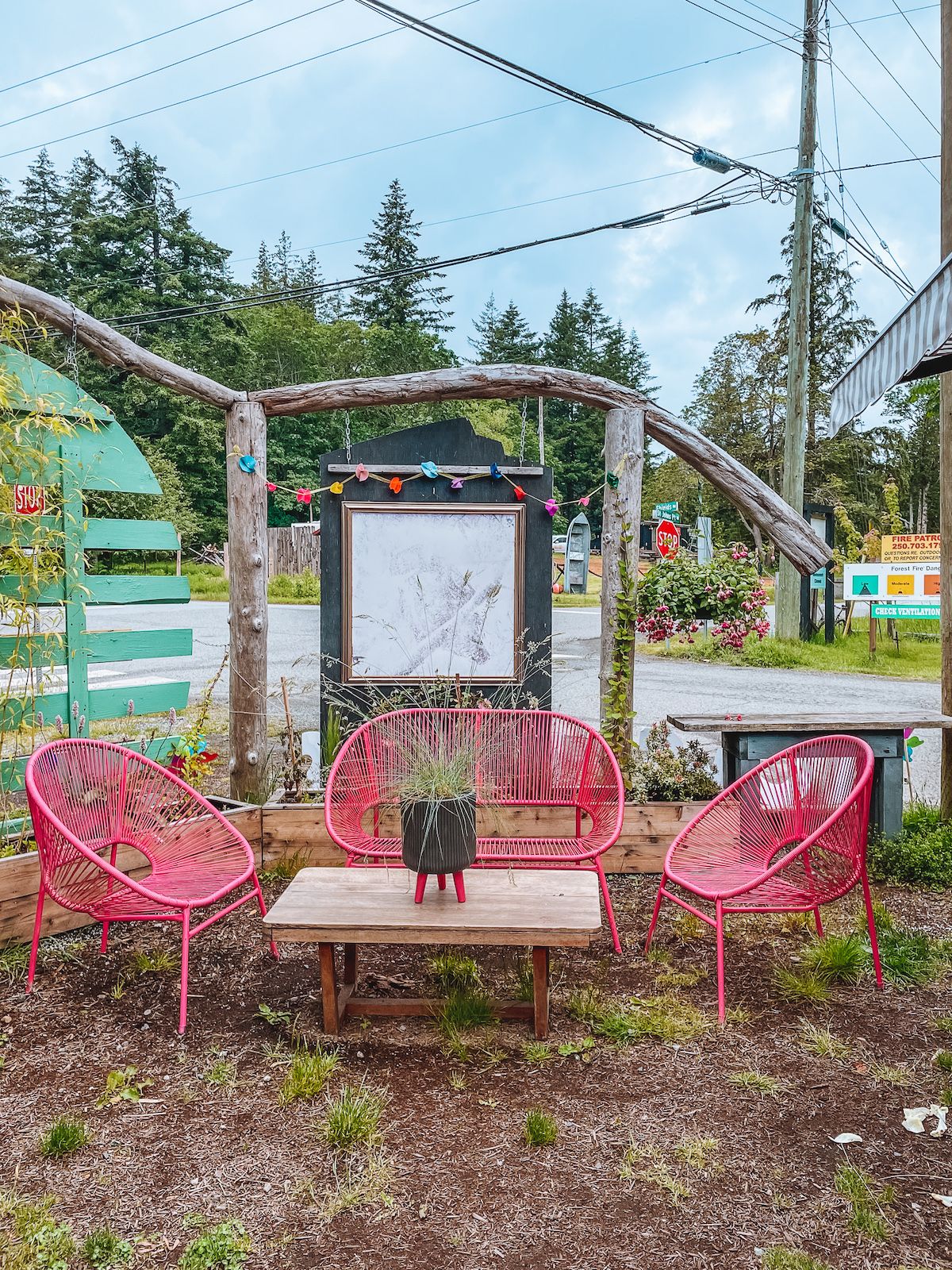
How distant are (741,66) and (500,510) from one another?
916cm

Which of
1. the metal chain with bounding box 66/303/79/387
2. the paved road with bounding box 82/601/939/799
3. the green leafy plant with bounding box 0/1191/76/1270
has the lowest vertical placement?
the green leafy plant with bounding box 0/1191/76/1270


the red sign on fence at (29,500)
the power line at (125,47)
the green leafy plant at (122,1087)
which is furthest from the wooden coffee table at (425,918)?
the power line at (125,47)

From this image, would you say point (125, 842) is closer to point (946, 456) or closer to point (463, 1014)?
point (463, 1014)

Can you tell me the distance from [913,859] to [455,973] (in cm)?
236

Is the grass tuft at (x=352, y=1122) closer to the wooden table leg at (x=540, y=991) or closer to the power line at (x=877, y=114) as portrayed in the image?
the wooden table leg at (x=540, y=991)

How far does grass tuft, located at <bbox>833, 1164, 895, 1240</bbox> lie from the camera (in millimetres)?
1891

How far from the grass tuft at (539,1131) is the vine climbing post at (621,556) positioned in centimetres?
247

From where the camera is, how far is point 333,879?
2.96m

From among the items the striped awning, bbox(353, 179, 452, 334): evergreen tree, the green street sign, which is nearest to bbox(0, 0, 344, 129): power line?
the striped awning

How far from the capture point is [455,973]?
3.12m

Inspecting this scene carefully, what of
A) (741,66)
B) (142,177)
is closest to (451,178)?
(142,177)

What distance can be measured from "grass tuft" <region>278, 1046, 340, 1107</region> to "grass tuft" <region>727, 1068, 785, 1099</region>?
1154 mm

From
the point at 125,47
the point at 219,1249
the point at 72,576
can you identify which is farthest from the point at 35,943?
the point at 125,47

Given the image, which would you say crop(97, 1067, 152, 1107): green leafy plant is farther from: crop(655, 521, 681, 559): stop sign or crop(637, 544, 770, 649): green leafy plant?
crop(655, 521, 681, 559): stop sign
